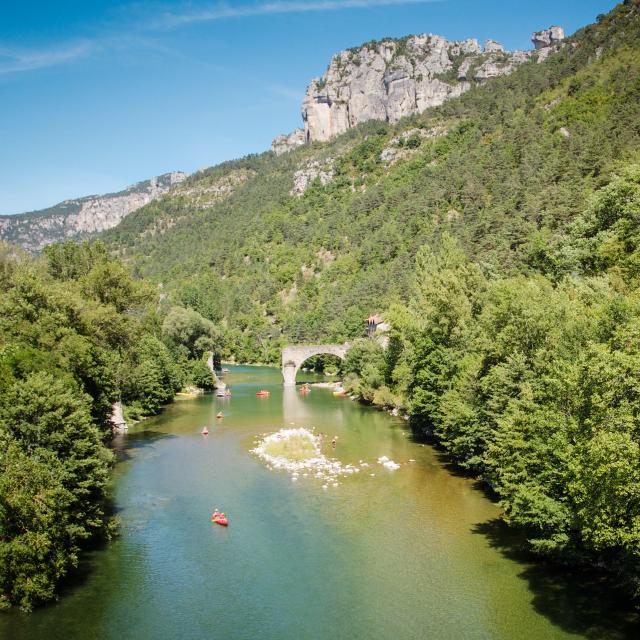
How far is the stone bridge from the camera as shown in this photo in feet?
271

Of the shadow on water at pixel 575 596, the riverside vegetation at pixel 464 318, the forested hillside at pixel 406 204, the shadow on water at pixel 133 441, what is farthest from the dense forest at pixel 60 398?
the forested hillside at pixel 406 204

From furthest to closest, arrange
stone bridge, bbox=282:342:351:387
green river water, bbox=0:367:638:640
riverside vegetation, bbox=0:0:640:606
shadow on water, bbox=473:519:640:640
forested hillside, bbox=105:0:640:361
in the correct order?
1. stone bridge, bbox=282:342:351:387
2. forested hillside, bbox=105:0:640:361
3. riverside vegetation, bbox=0:0:640:606
4. green river water, bbox=0:367:638:640
5. shadow on water, bbox=473:519:640:640

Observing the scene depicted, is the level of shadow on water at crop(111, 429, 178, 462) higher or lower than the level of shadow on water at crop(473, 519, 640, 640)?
higher

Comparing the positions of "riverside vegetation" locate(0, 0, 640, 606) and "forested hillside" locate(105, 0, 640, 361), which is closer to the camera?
"riverside vegetation" locate(0, 0, 640, 606)

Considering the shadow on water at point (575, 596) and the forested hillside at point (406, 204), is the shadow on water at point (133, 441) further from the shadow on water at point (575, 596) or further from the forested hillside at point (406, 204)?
the forested hillside at point (406, 204)

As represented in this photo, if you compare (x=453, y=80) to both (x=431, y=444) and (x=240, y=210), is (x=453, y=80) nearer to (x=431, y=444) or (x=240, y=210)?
(x=240, y=210)

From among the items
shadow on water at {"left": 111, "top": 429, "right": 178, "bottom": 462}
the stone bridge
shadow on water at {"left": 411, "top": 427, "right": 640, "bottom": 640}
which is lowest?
shadow on water at {"left": 411, "top": 427, "right": 640, "bottom": 640}

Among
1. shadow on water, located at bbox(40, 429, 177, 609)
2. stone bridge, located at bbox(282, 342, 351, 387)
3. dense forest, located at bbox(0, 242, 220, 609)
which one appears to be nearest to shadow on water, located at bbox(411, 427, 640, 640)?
shadow on water, located at bbox(40, 429, 177, 609)

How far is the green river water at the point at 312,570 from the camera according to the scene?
19.0m

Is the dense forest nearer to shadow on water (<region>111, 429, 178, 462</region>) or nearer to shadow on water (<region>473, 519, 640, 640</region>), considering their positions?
shadow on water (<region>111, 429, 178, 462</region>)

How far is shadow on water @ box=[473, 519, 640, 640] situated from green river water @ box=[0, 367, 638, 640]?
0.22 feet

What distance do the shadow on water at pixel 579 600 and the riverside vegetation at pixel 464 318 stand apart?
960 millimetres

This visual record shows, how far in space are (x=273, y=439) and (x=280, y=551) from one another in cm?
1970

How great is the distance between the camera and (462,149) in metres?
126
